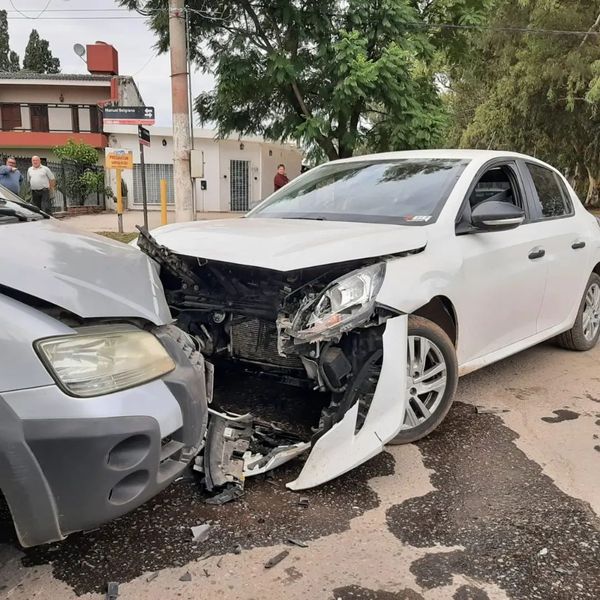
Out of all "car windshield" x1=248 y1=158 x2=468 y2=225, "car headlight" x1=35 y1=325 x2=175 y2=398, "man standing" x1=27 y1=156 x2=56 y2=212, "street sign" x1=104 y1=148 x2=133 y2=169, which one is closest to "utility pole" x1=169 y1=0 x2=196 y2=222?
"street sign" x1=104 y1=148 x2=133 y2=169

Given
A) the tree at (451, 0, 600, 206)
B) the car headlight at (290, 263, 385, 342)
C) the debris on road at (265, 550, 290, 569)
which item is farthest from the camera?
the tree at (451, 0, 600, 206)

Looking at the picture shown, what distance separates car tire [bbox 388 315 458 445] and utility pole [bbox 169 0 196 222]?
8.56 meters

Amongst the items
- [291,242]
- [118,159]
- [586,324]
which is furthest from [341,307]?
[118,159]

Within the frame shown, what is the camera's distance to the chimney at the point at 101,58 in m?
27.5

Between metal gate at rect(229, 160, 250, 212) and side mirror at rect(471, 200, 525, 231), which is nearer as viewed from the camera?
side mirror at rect(471, 200, 525, 231)

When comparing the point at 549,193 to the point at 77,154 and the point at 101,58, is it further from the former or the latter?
the point at 101,58

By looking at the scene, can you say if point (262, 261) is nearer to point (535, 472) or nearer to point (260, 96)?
point (535, 472)

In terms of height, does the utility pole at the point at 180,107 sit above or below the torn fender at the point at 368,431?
above

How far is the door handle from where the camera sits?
4281 millimetres

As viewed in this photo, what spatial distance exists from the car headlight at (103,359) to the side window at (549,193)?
11.5 ft

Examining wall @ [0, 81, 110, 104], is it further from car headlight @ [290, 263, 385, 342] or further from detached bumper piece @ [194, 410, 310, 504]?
detached bumper piece @ [194, 410, 310, 504]

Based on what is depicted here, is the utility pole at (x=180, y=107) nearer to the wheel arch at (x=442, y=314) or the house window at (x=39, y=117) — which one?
the wheel arch at (x=442, y=314)

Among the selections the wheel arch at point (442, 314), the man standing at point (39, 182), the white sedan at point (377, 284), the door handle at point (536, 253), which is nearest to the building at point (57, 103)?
the man standing at point (39, 182)

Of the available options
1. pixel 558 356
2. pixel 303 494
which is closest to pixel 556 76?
pixel 558 356
